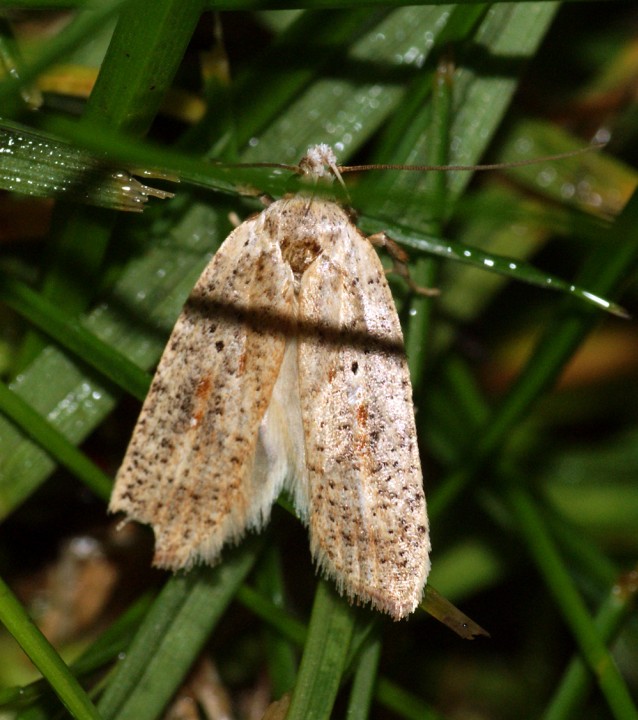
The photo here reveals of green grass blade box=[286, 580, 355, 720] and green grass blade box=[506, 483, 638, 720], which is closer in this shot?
green grass blade box=[286, 580, 355, 720]

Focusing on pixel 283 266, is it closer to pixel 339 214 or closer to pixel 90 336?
pixel 339 214

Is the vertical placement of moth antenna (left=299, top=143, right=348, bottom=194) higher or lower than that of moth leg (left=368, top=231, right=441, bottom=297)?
higher

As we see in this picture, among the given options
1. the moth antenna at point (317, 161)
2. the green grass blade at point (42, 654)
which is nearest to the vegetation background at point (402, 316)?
the green grass blade at point (42, 654)

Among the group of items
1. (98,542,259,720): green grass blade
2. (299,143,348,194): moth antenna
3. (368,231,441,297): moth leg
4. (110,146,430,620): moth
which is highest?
(299,143,348,194): moth antenna

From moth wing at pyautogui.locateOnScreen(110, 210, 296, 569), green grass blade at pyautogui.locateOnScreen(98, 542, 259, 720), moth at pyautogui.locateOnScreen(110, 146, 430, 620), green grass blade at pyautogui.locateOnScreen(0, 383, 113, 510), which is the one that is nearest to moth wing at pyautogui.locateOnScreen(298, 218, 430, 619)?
moth at pyautogui.locateOnScreen(110, 146, 430, 620)

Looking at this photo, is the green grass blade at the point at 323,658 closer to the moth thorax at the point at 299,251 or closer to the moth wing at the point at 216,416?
the moth wing at the point at 216,416

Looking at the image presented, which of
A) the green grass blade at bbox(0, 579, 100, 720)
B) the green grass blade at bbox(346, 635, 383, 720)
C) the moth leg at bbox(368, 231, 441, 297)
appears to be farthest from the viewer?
the moth leg at bbox(368, 231, 441, 297)

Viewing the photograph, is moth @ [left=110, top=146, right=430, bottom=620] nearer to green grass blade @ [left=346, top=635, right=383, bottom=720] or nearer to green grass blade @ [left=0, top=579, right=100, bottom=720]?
green grass blade @ [left=346, top=635, right=383, bottom=720]
